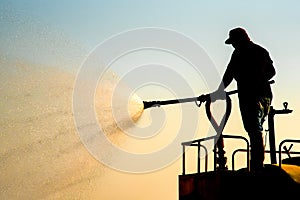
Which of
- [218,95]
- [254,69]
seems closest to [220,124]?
[218,95]

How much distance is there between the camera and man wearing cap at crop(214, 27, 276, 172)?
11484 millimetres

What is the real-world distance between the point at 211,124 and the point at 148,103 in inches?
75.0

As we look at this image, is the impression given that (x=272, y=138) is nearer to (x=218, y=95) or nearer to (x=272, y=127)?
(x=272, y=127)

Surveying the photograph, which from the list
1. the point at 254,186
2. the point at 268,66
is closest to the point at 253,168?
the point at 254,186

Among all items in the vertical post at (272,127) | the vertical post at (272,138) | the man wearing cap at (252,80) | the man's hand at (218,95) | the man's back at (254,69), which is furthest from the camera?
the vertical post at (272,138)

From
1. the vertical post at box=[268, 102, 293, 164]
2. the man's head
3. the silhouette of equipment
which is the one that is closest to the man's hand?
the silhouette of equipment

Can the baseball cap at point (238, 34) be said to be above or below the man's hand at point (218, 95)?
above

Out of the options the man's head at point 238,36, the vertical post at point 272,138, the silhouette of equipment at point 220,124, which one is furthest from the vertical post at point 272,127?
the man's head at point 238,36

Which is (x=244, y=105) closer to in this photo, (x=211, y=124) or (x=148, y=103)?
(x=211, y=124)

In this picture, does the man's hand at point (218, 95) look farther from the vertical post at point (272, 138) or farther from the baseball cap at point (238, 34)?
the vertical post at point (272, 138)

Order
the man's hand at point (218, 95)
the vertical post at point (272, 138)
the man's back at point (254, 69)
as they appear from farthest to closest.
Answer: the vertical post at point (272, 138) → the man's hand at point (218, 95) → the man's back at point (254, 69)

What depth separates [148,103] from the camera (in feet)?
46.4

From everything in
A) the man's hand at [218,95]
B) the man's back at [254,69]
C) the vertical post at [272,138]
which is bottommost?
the vertical post at [272,138]

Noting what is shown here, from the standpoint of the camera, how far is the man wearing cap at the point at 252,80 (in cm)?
1148
